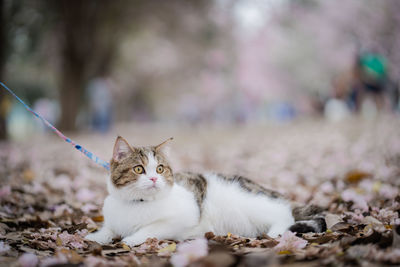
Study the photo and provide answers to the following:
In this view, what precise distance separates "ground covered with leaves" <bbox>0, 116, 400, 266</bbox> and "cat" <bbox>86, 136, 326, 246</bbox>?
0.11 meters

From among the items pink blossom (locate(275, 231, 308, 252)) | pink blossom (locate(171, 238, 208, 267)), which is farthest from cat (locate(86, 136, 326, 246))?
pink blossom (locate(171, 238, 208, 267))

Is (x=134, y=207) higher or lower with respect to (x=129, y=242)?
higher

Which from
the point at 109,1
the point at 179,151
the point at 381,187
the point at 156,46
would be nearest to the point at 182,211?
the point at 381,187

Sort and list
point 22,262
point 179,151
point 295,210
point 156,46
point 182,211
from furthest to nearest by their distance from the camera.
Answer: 1. point 156,46
2. point 179,151
3. point 295,210
4. point 182,211
5. point 22,262

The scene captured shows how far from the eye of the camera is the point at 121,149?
226 cm

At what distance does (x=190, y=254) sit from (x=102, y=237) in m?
0.83

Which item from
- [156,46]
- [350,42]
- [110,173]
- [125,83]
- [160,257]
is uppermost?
Answer: [125,83]

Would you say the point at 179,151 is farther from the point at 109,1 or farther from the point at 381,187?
the point at 109,1

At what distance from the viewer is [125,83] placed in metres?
25.3

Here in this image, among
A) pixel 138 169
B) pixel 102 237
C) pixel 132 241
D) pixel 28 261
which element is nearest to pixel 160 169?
pixel 138 169

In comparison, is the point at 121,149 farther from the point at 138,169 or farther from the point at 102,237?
the point at 102,237

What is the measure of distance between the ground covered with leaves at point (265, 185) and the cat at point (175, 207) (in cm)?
11

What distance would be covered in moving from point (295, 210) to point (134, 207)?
1290mm

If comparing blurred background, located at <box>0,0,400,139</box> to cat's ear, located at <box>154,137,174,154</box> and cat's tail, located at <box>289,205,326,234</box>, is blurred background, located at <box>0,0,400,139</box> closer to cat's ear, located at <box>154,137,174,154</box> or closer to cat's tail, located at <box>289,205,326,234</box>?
cat's ear, located at <box>154,137,174,154</box>
